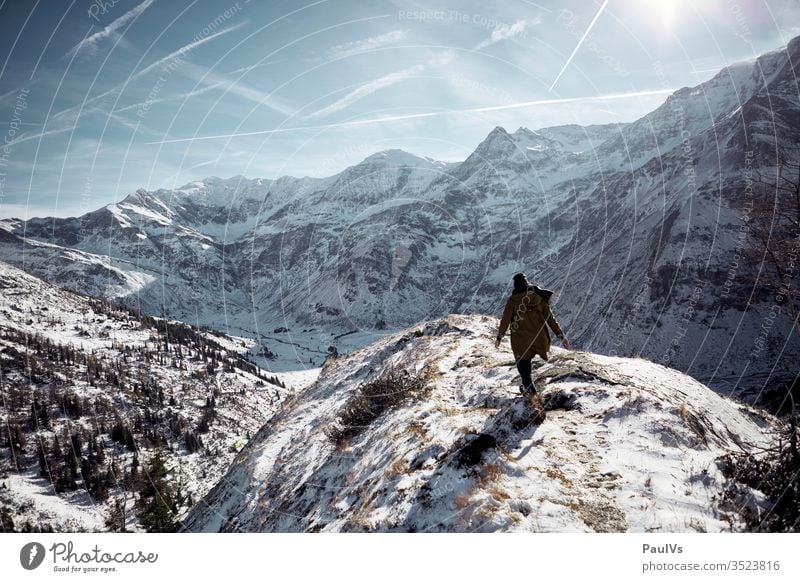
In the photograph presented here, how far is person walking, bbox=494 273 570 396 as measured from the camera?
10203 mm

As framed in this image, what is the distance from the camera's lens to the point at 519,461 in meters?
7.66

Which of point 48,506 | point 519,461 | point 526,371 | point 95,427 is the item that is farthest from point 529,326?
point 95,427

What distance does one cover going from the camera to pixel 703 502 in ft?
20.8

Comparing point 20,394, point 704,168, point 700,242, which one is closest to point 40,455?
point 20,394

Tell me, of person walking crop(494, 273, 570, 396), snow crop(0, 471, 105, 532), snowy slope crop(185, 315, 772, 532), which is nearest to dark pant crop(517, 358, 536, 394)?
person walking crop(494, 273, 570, 396)

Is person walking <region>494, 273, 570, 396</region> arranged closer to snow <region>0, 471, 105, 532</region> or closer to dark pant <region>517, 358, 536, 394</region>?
dark pant <region>517, 358, 536, 394</region>

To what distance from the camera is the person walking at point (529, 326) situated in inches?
402
